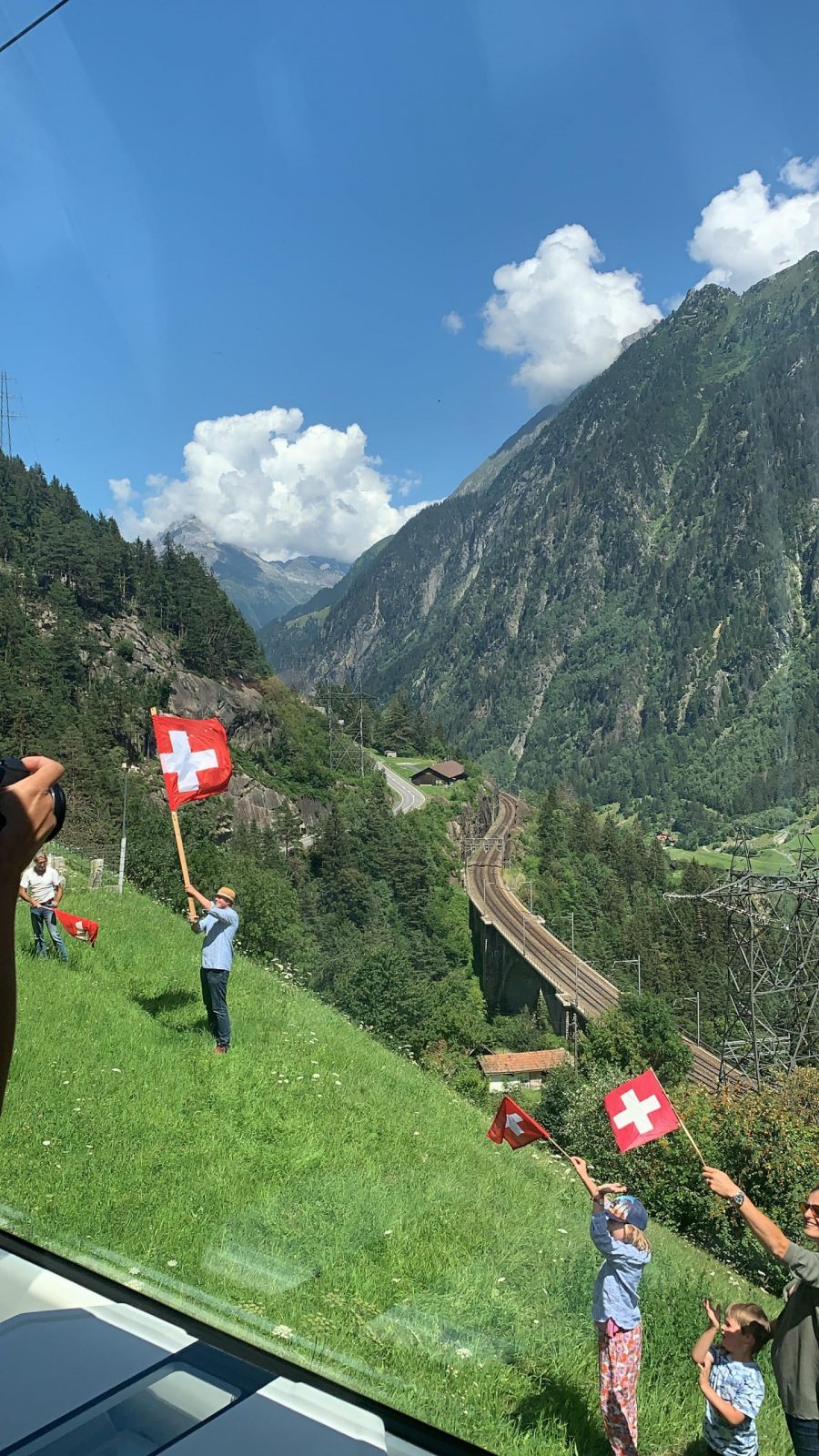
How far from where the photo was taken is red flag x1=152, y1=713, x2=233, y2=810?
360 cm

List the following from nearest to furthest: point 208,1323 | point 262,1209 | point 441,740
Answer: point 208,1323, point 262,1209, point 441,740

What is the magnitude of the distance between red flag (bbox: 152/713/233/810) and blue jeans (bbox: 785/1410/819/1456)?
277 cm

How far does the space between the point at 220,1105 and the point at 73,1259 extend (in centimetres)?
104

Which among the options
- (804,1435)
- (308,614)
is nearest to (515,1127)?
(804,1435)

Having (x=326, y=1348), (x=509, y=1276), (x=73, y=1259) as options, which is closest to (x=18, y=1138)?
(x=73, y=1259)

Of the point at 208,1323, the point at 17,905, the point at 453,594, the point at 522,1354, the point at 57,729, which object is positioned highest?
the point at 453,594

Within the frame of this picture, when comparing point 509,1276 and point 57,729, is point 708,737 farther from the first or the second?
point 509,1276

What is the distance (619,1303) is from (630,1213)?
0.15m

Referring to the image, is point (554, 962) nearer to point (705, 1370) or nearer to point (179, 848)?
point (179, 848)

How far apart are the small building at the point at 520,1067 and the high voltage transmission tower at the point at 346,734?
15.4 m

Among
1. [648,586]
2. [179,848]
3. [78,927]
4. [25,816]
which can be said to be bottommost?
[78,927]

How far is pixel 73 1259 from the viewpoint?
1835 millimetres

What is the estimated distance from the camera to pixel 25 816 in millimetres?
737

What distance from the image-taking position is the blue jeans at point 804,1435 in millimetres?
1241
